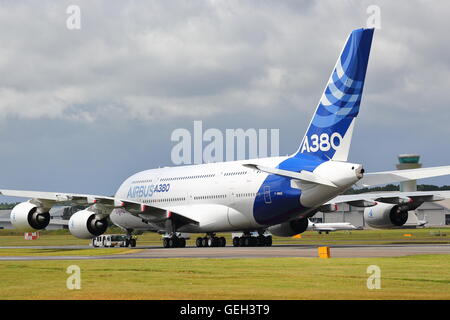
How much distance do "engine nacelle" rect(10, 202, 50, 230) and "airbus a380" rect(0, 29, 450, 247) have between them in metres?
0.06

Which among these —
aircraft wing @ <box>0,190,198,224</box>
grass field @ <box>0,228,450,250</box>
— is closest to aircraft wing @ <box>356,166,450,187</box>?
aircraft wing @ <box>0,190,198,224</box>

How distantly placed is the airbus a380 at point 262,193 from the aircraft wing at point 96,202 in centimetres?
6

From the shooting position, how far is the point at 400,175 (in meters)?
40.3

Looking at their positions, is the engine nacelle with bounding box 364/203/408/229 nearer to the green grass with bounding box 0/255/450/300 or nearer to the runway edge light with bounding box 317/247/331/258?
the runway edge light with bounding box 317/247/331/258

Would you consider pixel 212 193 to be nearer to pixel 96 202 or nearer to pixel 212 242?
pixel 212 242

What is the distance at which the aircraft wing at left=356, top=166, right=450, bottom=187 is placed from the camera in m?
39.2

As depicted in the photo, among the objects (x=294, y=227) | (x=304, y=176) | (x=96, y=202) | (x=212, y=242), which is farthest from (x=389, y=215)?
(x=96, y=202)

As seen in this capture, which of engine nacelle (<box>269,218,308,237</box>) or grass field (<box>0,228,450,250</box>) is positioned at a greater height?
engine nacelle (<box>269,218,308,237</box>)

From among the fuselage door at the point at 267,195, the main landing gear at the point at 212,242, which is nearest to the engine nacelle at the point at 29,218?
the main landing gear at the point at 212,242
